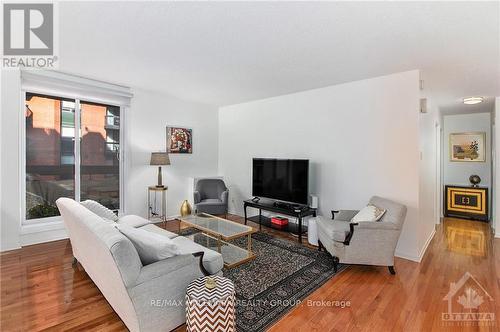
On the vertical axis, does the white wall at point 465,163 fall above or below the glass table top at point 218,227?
above

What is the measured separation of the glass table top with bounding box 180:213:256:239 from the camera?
3.09m

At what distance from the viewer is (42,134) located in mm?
3873

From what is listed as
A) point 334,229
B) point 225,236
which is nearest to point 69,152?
point 225,236

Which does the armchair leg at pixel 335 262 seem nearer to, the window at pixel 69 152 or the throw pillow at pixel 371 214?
the throw pillow at pixel 371 214

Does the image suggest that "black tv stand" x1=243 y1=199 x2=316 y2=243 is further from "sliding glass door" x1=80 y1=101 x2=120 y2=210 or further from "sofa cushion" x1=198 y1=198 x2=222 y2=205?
"sliding glass door" x1=80 y1=101 x2=120 y2=210

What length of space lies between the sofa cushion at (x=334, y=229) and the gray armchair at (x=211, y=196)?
2297 mm

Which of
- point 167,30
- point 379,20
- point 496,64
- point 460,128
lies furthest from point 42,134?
point 460,128

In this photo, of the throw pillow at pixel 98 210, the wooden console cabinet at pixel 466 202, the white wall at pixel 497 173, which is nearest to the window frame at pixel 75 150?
the throw pillow at pixel 98 210

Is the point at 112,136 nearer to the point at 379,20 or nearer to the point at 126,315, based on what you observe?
the point at 126,315

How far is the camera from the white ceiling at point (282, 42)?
2.01 m

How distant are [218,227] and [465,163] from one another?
6.07m

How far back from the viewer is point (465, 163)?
5824mm

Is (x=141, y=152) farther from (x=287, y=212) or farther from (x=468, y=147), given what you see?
(x=468, y=147)

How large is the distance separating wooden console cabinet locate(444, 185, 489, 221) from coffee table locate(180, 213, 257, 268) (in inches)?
201
